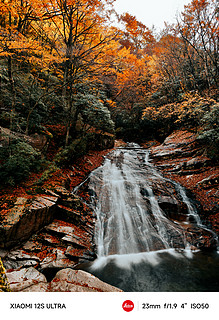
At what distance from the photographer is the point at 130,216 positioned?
5457 mm

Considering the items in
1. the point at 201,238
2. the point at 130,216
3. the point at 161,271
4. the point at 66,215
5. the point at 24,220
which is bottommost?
the point at 161,271

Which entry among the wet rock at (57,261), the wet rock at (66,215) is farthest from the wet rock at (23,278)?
the wet rock at (66,215)

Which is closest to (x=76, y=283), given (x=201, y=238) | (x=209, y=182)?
(x=201, y=238)

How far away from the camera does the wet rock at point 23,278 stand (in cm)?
238

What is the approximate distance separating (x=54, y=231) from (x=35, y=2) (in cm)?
679

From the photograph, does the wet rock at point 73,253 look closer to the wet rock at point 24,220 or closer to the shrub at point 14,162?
the wet rock at point 24,220

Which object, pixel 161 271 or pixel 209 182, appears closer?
→ pixel 161 271

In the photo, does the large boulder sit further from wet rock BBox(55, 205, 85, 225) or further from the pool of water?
wet rock BBox(55, 205, 85, 225)

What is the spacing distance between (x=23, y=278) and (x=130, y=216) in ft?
12.2

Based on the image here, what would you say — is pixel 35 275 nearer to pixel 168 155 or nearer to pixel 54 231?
pixel 54 231
